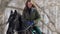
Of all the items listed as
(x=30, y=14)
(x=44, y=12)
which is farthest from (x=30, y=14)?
(x=44, y=12)

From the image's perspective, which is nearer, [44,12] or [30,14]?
[30,14]

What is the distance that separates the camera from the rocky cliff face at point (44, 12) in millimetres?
2064

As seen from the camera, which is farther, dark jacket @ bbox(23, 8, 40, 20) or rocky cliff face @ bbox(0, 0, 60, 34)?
rocky cliff face @ bbox(0, 0, 60, 34)

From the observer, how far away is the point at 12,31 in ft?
5.12

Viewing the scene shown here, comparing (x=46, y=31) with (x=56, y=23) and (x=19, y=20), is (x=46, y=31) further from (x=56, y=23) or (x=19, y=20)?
(x=19, y=20)

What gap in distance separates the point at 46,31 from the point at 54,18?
0.70ft

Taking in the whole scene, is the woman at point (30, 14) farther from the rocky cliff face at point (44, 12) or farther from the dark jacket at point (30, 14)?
the rocky cliff face at point (44, 12)

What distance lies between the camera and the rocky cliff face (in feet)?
6.77

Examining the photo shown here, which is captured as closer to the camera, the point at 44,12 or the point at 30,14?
the point at 30,14

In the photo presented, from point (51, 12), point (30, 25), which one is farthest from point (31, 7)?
point (51, 12)

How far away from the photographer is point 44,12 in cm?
211

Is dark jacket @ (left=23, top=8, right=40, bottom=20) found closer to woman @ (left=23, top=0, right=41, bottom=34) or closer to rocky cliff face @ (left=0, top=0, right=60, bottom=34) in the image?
woman @ (left=23, top=0, right=41, bottom=34)

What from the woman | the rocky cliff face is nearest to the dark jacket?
the woman

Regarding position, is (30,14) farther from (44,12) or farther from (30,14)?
(44,12)
